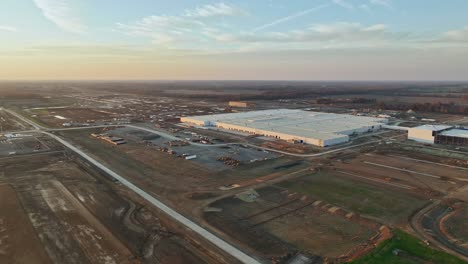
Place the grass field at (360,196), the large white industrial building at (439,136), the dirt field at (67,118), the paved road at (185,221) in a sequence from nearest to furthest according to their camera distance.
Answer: the paved road at (185,221) → the grass field at (360,196) → the large white industrial building at (439,136) → the dirt field at (67,118)

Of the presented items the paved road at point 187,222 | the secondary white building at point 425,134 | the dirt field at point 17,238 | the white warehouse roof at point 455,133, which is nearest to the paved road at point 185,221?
the paved road at point 187,222

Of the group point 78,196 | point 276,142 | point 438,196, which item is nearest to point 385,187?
point 438,196

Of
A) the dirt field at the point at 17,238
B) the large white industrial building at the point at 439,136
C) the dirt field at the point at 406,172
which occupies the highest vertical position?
the large white industrial building at the point at 439,136

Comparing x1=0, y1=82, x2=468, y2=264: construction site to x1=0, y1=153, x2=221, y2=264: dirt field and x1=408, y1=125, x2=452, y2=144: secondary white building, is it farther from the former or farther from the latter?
x1=408, y1=125, x2=452, y2=144: secondary white building

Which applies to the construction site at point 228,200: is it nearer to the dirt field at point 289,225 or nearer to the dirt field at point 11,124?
the dirt field at point 289,225

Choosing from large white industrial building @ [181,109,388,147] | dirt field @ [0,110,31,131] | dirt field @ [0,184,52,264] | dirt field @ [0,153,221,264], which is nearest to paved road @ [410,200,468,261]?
dirt field @ [0,153,221,264]

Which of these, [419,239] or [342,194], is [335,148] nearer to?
[342,194]
